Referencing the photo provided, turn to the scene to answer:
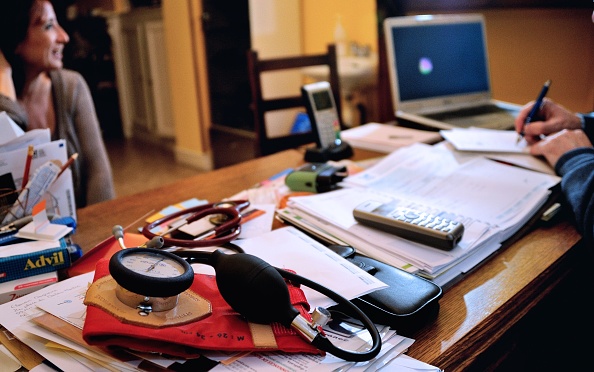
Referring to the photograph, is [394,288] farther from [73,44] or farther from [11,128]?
[73,44]

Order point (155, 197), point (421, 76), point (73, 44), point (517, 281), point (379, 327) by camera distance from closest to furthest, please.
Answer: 1. point (379, 327)
2. point (517, 281)
3. point (155, 197)
4. point (421, 76)
5. point (73, 44)

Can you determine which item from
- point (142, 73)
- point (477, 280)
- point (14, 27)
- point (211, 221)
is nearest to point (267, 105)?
point (14, 27)

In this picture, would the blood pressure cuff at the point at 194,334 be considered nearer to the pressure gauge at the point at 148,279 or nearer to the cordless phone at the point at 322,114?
the pressure gauge at the point at 148,279

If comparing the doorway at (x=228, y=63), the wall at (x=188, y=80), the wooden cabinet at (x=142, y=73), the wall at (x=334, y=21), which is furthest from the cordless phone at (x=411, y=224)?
the wooden cabinet at (x=142, y=73)

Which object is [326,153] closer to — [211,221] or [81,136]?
[211,221]

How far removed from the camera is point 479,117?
1.80m

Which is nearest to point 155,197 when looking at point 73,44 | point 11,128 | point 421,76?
point 11,128

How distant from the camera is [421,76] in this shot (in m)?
1.86

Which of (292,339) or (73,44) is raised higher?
(73,44)

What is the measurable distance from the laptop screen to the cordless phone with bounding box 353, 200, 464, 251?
0.98m

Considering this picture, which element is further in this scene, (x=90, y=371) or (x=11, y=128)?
(x=11, y=128)

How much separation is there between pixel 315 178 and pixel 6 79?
1.11 m

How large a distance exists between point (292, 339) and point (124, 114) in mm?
5188

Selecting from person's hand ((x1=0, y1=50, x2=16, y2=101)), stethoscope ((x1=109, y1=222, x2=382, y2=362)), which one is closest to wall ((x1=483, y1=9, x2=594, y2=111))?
person's hand ((x1=0, y1=50, x2=16, y2=101))
